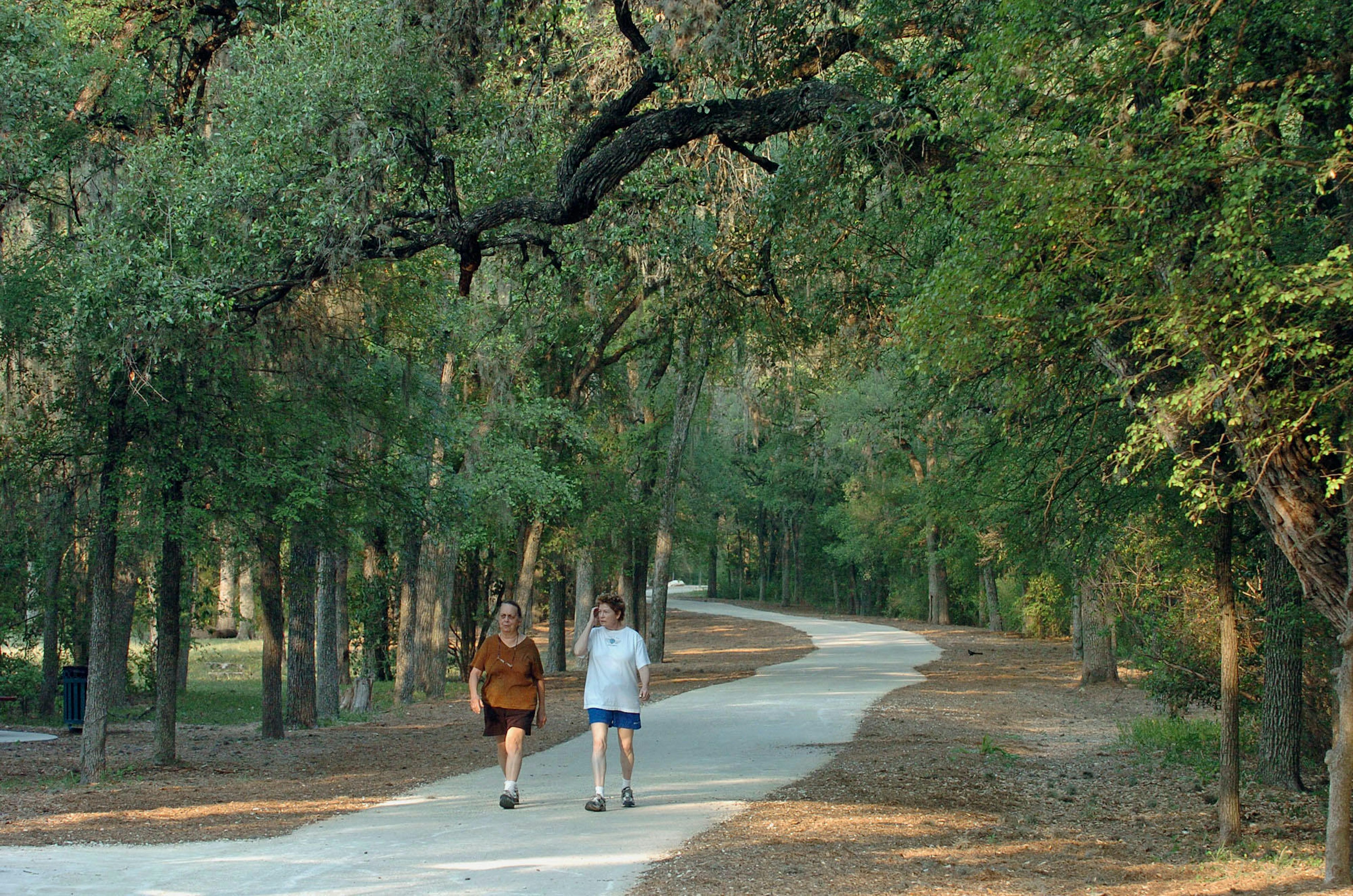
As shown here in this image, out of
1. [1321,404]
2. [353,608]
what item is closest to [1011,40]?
[1321,404]

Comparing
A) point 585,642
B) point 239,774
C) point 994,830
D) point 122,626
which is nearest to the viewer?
point 994,830

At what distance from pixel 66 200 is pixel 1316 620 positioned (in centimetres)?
1270

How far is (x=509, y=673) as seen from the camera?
874cm

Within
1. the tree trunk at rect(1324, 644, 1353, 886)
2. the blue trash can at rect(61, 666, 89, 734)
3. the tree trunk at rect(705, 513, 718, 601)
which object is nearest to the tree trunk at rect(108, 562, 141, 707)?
the blue trash can at rect(61, 666, 89, 734)

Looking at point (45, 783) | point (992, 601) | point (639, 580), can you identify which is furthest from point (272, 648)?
point (992, 601)

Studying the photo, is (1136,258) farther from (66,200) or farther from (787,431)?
(787,431)

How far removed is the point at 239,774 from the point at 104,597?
7.26 ft

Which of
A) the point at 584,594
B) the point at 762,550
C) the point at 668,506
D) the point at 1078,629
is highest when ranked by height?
the point at 668,506

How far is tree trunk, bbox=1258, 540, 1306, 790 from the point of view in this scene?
912cm

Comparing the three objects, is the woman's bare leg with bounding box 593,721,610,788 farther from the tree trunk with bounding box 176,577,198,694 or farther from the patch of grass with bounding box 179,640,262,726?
the patch of grass with bounding box 179,640,262,726

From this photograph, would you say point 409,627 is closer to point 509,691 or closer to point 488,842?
point 509,691

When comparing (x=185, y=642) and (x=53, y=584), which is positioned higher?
(x=53, y=584)

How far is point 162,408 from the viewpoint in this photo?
10453 mm

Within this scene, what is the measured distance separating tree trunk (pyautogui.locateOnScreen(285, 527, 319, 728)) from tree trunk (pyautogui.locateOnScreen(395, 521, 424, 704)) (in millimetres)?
3636
